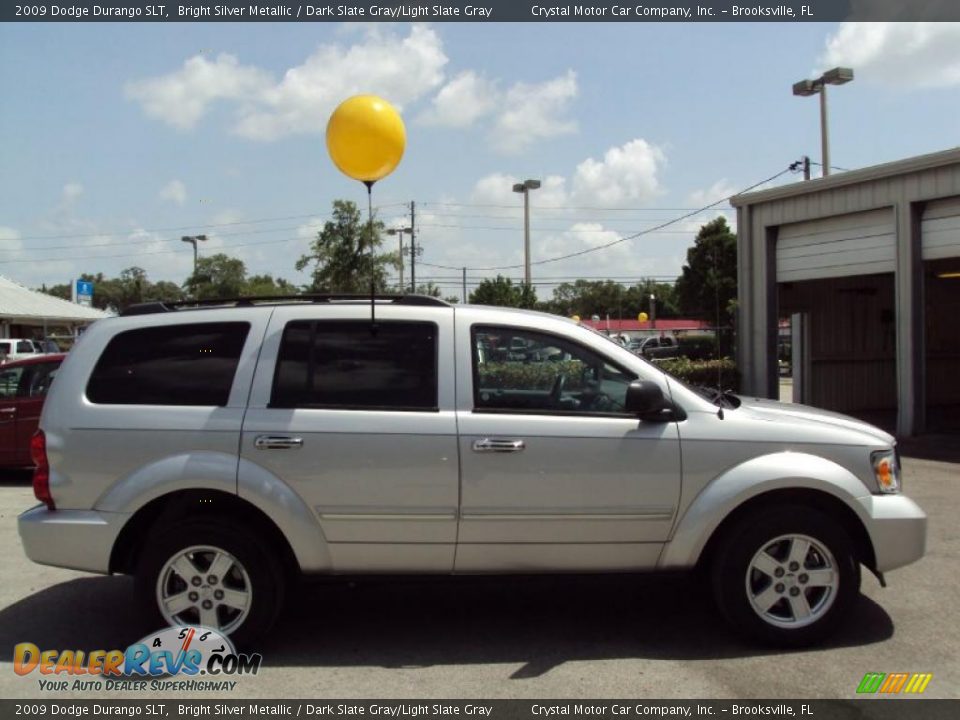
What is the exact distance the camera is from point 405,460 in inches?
171

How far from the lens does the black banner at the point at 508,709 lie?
3754 millimetres

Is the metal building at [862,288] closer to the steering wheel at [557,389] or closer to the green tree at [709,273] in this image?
the steering wheel at [557,389]

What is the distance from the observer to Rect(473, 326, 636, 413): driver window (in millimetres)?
4516

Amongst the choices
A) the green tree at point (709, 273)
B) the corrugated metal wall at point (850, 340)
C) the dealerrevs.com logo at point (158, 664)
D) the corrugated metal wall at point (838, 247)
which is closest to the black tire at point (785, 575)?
the dealerrevs.com logo at point (158, 664)

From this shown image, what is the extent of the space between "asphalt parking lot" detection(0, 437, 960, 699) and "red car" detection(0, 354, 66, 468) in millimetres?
4361

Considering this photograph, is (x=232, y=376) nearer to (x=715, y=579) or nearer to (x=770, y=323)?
(x=715, y=579)

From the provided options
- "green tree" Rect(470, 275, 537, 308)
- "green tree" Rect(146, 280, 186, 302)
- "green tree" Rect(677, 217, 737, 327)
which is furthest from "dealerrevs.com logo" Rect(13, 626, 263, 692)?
"green tree" Rect(146, 280, 186, 302)

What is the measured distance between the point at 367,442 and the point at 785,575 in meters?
2.35

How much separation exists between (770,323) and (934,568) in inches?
387

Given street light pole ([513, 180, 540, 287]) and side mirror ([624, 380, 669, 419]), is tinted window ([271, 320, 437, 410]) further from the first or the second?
street light pole ([513, 180, 540, 287])

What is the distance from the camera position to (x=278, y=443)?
4340 millimetres

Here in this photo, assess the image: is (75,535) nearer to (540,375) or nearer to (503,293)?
(540,375)

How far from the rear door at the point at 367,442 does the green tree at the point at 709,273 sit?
5156 centimetres

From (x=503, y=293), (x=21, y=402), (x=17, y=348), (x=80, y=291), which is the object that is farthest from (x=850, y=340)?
(x=80, y=291)
